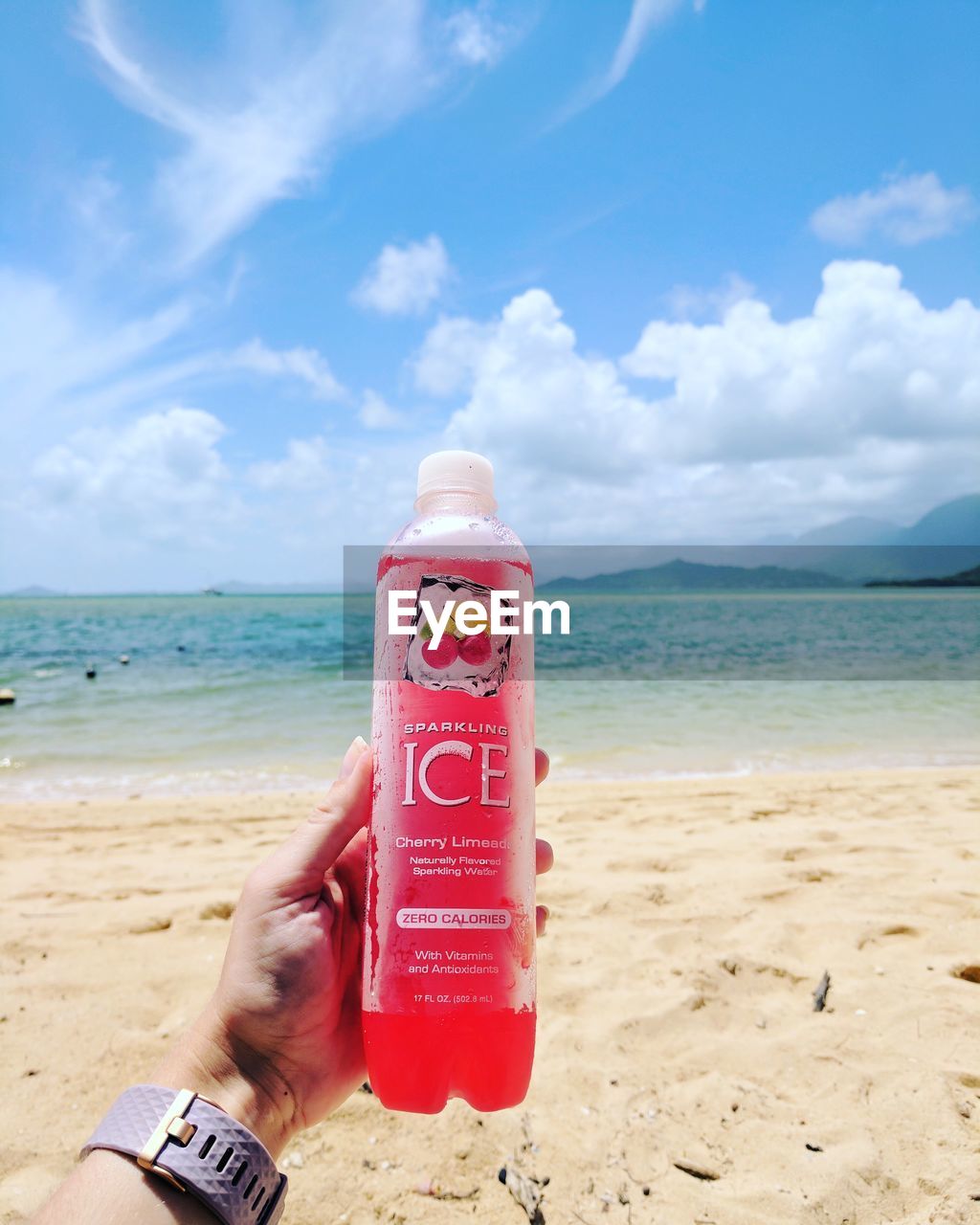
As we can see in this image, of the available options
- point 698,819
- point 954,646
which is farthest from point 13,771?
point 954,646

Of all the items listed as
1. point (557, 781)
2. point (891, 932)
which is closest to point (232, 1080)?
point (891, 932)

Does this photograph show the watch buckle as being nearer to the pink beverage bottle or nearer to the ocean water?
the pink beverage bottle

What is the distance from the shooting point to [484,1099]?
2.00 meters

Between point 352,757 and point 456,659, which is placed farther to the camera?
point 352,757

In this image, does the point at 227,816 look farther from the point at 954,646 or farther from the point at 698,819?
the point at 954,646

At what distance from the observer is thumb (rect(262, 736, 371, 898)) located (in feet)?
6.68

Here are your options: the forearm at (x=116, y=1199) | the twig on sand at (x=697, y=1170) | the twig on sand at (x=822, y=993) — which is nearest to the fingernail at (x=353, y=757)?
the forearm at (x=116, y=1199)

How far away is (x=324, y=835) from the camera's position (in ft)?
6.85

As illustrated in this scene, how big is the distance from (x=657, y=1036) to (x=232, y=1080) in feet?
5.04

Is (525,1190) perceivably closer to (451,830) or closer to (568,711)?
(451,830)

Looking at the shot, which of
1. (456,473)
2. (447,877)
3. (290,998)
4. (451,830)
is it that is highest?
(456,473)

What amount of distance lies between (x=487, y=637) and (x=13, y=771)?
27.7 feet

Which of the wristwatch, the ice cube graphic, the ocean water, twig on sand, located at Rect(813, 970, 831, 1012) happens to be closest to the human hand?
the wristwatch

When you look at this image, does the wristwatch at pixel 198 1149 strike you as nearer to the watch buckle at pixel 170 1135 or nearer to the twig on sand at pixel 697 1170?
the watch buckle at pixel 170 1135
